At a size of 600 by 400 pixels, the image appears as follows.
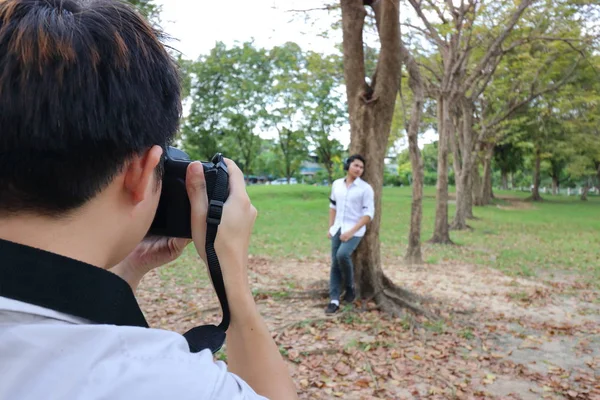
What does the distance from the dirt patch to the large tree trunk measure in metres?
0.40

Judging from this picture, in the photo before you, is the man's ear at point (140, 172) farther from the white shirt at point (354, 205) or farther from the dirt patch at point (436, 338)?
the white shirt at point (354, 205)

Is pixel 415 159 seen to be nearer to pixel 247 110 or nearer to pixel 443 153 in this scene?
pixel 443 153

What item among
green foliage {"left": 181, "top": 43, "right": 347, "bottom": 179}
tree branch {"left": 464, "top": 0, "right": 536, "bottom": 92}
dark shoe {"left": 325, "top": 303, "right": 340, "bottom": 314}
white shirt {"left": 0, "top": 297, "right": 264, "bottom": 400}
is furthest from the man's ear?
green foliage {"left": 181, "top": 43, "right": 347, "bottom": 179}

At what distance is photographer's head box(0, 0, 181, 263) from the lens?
2.42 feet

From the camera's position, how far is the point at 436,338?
5.34m

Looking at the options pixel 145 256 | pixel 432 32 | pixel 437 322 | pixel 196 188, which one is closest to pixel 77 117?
pixel 196 188

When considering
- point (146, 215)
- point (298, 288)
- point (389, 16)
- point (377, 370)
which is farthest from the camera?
point (298, 288)

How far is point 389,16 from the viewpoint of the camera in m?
6.05

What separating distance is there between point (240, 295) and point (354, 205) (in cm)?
500

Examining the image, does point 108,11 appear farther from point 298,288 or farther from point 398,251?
Answer: point 398,251

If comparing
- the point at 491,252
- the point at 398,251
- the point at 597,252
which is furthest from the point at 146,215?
the point at 597,252

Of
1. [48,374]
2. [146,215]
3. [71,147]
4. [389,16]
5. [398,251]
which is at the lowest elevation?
[398,251]

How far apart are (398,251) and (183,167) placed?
11.5 metres

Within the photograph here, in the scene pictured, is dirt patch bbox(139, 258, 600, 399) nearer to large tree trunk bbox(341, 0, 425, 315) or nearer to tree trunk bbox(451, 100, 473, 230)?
large tree trunk bbox(341, 0, 425, 315)
